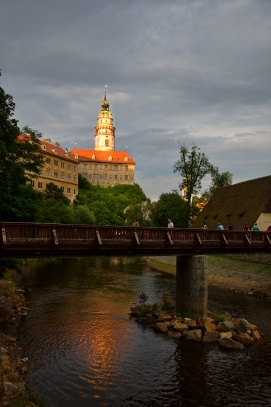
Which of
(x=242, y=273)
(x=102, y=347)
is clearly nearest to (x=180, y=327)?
(x=102, y=347)

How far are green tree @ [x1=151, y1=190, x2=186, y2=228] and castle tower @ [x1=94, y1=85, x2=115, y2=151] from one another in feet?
296

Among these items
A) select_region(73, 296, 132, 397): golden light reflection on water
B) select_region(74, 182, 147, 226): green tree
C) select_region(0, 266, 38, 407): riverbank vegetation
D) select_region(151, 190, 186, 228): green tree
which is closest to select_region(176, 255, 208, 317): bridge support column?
select_region(73, 296, 132, 397): golden light reflection on water

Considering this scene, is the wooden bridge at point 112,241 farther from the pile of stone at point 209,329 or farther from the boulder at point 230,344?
the boulder at point 230,344

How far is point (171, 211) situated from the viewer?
2527 inches

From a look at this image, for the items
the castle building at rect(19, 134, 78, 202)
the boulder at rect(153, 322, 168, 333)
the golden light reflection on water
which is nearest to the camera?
the golden light reflection on water

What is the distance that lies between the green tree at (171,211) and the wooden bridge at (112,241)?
3401 cm

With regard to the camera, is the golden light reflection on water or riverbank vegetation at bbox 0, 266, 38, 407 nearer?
riverbank vegetation at bbox 0, 266, 38, 407

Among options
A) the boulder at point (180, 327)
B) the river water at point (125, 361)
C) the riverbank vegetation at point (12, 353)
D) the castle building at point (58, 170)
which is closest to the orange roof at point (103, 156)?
the castle building at point (58, 170)

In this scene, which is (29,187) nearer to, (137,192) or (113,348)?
(113,348)

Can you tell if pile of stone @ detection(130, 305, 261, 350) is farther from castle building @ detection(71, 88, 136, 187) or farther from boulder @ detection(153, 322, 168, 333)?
castle building @ detection(71, 88, 136, 187)

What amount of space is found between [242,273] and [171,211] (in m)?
29.0

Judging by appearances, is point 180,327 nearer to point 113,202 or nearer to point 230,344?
point 230,344

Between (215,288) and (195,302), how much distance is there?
12562mm

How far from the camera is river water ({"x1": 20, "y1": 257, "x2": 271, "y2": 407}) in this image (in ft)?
44.2
